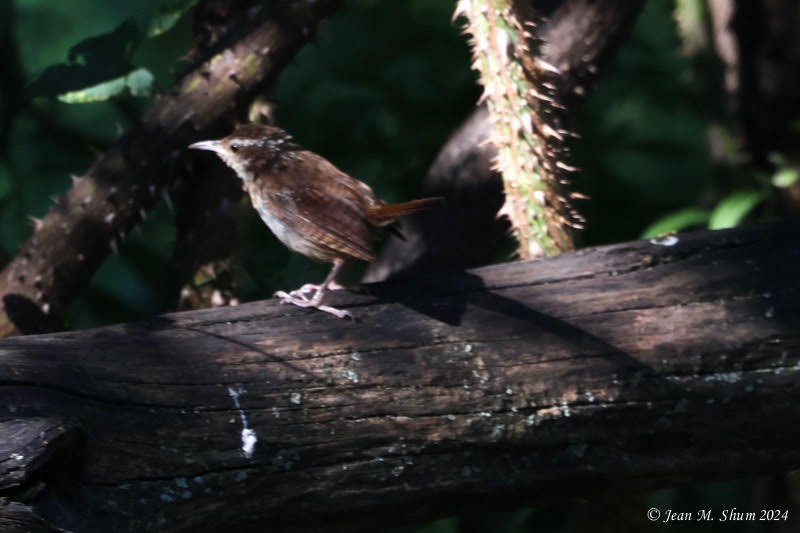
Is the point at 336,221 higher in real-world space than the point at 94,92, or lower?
lower

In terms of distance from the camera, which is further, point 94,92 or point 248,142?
point 94,92

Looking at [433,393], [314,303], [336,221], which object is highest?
[336,221]

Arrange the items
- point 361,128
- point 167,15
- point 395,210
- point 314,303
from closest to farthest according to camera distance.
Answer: point 314,303
point 395,210
point 167,15
point 361,128

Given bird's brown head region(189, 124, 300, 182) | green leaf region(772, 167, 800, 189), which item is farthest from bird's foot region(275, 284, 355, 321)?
green leaf region(772, 167, 800, 189)

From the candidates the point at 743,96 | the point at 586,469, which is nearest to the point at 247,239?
the point at 586,469

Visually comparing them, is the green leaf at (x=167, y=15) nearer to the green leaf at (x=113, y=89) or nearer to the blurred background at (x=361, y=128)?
the blurred background at (x=361, y=128)

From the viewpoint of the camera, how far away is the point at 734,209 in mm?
3707

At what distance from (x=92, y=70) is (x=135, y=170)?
34cm

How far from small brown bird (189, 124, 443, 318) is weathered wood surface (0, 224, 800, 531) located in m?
0.15

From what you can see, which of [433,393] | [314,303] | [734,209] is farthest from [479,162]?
[433,393]

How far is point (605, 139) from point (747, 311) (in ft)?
8.47

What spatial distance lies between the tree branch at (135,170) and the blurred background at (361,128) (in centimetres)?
18
